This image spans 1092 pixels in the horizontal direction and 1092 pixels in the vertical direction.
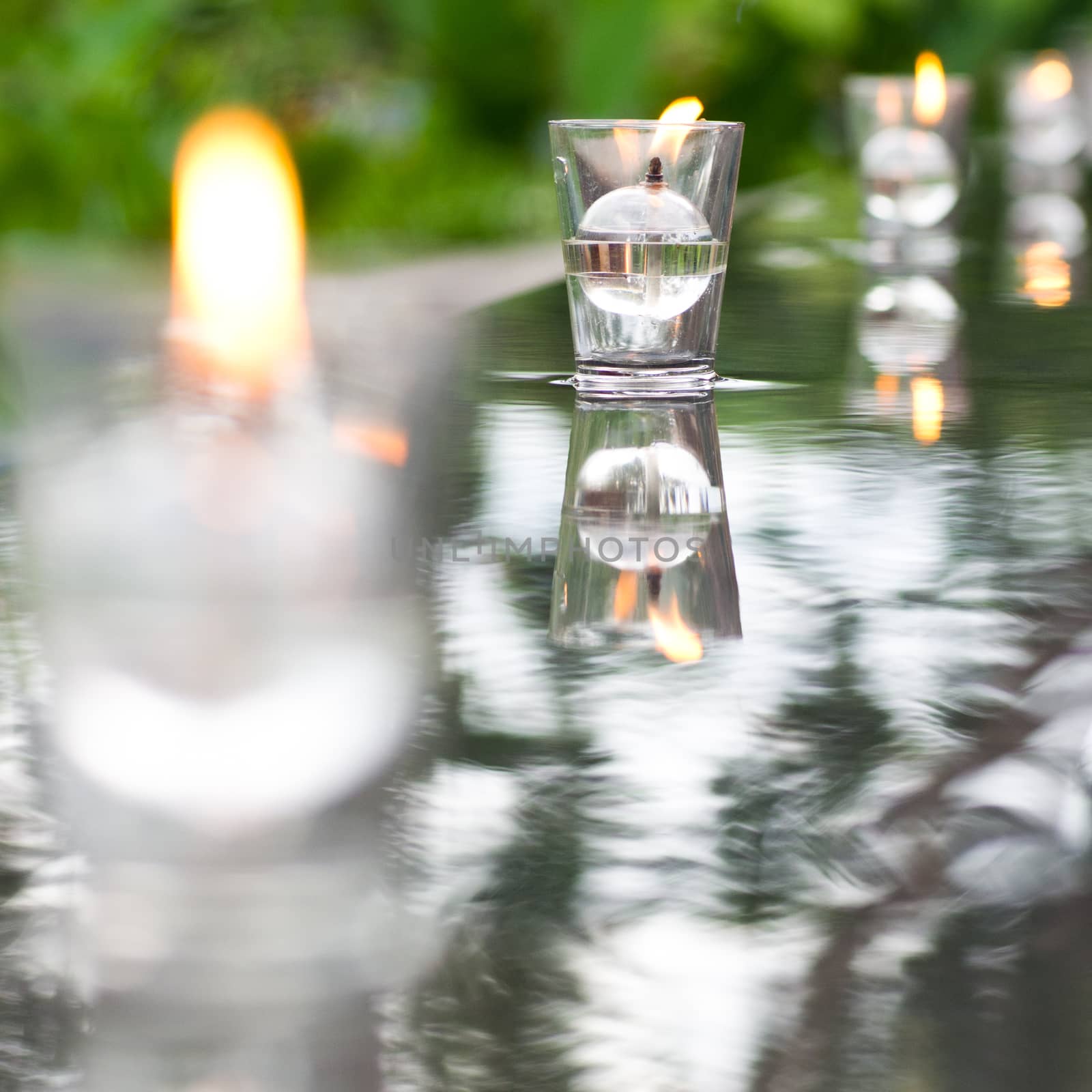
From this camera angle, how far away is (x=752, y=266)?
1.05 metres

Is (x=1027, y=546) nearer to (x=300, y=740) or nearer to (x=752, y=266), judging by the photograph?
(x=300, y=740)

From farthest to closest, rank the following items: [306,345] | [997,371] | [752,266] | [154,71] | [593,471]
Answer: [154,71] → [752,266] → [306,345] → [997,371] → [593,471]

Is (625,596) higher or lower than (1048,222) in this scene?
lower

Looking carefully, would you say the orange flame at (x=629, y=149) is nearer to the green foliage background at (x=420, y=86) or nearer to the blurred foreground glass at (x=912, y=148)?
the blurred foreground glass at (x=912, y=148)

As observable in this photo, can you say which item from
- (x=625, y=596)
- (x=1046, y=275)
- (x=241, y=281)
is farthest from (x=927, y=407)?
(x=241, y=281)

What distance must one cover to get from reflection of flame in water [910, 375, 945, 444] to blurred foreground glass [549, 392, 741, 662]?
0.23ft

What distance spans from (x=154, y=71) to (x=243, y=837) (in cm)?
346

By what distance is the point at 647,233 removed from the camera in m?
0.61

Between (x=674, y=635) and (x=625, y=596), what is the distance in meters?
0.03

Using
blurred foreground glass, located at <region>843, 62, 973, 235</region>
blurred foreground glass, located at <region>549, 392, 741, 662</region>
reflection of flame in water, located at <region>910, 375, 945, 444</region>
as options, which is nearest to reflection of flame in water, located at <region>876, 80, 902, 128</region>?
blurred foreground glass, located at <region>843, 62, 973, 235</region>

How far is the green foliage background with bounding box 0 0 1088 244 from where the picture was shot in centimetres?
319

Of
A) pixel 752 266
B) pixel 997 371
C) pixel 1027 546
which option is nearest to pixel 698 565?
pixel 1027 546

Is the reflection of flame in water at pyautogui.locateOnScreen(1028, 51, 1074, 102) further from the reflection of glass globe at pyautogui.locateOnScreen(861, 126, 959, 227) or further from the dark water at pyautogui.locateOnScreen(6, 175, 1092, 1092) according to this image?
the dark water at pyautogui.locateOnScreen(6, 175, 1092, 1092)

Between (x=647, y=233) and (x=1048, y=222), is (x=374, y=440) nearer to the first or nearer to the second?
(x=647, y=233)
